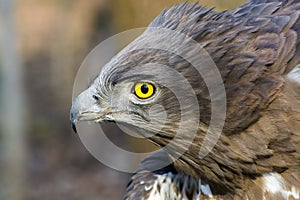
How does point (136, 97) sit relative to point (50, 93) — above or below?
below

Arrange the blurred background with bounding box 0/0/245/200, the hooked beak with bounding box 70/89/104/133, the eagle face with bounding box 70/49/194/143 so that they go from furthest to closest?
the blurred background with bounding box 0/0/245/200
the hooked beak with bounding box 70/89/104/133
the eagle face with bounding box 70/49/194/143

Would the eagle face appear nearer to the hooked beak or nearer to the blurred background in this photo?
the hooked beak

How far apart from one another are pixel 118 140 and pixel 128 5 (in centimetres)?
678

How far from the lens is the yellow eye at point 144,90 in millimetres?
4098

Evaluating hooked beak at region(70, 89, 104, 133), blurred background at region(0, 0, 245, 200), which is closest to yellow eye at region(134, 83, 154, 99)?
hooked beak at region(70, 89, 104, 133)

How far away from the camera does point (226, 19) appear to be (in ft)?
13.7

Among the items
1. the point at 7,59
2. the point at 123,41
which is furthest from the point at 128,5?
the point at 7,59

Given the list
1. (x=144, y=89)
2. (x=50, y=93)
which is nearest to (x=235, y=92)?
(x=144, y=89)

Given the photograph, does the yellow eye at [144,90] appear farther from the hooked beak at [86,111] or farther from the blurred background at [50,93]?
the blurred background at [50,93]

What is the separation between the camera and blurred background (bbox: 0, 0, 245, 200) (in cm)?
970

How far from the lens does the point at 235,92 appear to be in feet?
13.4

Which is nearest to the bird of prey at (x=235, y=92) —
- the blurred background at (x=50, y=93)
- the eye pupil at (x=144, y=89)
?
the eye pupil at (x=144, y=89)

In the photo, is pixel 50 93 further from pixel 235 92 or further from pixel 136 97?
pixel 235 92

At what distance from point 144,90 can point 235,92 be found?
0.47 m
